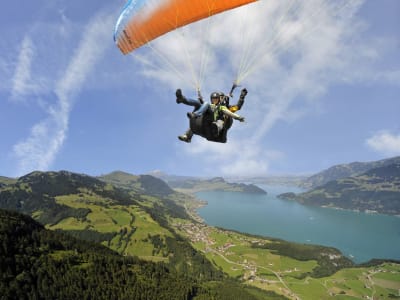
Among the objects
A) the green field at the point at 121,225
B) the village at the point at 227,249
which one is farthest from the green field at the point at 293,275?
the green field at the point at 121,225

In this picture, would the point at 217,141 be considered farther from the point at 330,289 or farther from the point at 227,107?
the point at 330,289

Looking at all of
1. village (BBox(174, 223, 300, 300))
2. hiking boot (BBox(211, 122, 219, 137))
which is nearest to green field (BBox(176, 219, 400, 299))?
village (BBox(174, 223, 300, 300))

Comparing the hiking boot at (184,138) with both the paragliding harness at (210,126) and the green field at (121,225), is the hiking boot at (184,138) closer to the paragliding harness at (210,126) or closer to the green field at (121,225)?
the paragliding harness at (210,126)

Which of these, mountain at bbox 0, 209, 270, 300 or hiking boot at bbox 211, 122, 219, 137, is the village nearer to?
mountain at bbox 0, 209, 270, 300

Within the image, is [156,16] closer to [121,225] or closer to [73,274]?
[73,274]

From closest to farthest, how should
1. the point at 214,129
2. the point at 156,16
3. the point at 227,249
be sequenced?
the point at 214,129 → the point at 156,16 → the point at 227,249

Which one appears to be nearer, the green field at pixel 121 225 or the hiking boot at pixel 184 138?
the hiking boot at pixel 184 138

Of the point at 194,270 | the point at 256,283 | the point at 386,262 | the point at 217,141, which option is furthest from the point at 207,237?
the point at 217,141

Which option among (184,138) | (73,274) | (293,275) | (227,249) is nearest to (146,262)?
(73,274)
